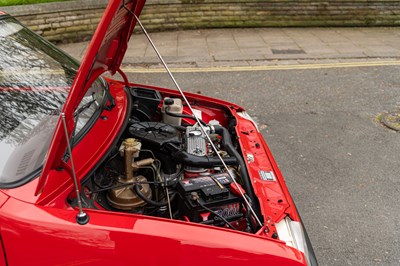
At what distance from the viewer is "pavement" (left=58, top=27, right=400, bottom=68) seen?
8.15m

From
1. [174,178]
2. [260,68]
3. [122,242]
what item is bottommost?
[260,68]

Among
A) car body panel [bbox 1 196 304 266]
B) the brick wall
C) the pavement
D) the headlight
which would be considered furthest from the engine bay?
the brick wall

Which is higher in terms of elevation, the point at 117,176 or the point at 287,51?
the point at 117,176

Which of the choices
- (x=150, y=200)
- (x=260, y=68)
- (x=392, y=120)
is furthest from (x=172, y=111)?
(x=260, y=68)

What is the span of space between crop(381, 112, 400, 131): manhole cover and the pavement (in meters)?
2.63

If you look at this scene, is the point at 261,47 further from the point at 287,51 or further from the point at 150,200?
the point at 150,200

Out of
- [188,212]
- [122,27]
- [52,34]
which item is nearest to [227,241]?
[188,212]

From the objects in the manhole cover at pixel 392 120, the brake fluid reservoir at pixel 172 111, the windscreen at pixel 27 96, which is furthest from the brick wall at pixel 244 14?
the brake fluid reservoir at pixel 172 111

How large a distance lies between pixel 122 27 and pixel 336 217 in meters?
2.63

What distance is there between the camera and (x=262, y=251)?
75.7 inches

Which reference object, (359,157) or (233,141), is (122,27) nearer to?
(233,141)

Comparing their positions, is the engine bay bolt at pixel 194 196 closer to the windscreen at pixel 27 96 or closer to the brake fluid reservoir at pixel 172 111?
the windscreen at pixel 27 96

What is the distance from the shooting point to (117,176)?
261 cm

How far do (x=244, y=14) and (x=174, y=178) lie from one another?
8.24 m
